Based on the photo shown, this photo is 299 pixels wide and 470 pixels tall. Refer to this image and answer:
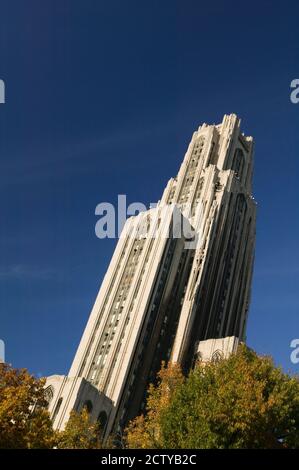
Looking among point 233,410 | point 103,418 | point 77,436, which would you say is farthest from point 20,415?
point 103,418

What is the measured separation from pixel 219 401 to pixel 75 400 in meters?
23.6

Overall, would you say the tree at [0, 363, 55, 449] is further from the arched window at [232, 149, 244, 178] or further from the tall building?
the arched window at [232, 149, 244, 178]

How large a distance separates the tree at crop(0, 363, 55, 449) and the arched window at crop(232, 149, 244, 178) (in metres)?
76.1

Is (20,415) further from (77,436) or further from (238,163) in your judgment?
(238,163)

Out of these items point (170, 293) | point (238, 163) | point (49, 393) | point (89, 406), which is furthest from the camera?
point (238, 163)

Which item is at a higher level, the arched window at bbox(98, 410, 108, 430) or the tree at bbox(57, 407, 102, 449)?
the arched window at bbox(98, 410, 108, 430)

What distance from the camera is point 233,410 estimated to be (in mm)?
33031

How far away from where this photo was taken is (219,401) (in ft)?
111

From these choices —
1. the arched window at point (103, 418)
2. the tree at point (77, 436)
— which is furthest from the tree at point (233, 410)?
the arched window at point (103, 418)

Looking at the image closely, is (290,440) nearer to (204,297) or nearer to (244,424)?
(244,424)

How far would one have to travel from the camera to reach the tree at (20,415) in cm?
3152

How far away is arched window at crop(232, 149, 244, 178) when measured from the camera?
104 meters

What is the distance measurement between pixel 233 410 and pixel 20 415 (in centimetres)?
1455

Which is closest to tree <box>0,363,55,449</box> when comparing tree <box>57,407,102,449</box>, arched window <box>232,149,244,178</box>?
tree <box>57,407,102,449</box>
